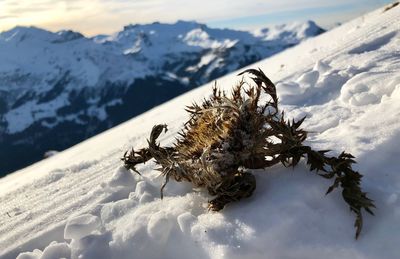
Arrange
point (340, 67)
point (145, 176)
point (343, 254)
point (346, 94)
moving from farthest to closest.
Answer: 1. point (340, 67)
2. point (346, 94)
3. point (145, 176)
4. point (343, 254)

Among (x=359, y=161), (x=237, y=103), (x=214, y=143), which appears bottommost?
(x=359, y=161)

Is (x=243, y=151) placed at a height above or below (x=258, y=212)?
above

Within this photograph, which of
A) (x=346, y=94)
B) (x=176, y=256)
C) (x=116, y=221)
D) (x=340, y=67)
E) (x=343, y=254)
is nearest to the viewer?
(x=343, y=254)

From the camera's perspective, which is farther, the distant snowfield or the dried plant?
the dried plant

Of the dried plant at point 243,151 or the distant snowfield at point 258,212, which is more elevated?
the dried plant at point 243,151

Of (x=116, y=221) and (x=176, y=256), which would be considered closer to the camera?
(x=176, y=256)

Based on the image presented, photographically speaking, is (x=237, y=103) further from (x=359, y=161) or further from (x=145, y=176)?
(x=145, y=176)

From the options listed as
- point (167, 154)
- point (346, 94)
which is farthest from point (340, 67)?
point (167, 154)

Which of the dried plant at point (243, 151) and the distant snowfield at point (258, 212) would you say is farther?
the dried plant at point (243, 151)

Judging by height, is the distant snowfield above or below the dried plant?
below

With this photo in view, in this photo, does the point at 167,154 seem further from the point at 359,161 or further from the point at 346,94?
the point at 346,94

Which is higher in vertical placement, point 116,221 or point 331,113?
point 331,113
